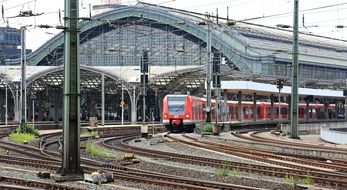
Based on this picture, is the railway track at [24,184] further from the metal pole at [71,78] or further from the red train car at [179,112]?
the red train car at [179,112]

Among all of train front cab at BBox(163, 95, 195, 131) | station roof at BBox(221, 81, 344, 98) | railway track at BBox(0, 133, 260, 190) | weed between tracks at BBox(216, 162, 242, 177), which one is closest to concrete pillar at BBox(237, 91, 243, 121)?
station roof at BBox(221, 81, 344, 98)

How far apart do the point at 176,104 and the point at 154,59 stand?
5288 cm

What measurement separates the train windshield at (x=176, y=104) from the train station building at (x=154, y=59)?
24.7m

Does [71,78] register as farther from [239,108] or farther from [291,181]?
[239,108]

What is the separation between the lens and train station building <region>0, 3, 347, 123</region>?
8406cm

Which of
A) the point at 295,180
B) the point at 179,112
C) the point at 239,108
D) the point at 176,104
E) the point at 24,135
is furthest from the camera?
the point at 239,108

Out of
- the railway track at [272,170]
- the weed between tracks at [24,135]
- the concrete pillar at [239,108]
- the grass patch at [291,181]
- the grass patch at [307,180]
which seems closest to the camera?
the grass patch at [291,181]

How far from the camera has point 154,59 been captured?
104438mm

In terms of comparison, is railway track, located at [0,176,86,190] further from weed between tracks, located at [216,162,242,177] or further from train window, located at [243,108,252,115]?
train window, located at [243,108,252,115]

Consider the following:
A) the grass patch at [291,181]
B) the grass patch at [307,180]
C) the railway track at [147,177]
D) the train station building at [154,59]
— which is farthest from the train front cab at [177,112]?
the grass patch at [307,180]

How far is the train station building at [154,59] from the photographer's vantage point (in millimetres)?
84062

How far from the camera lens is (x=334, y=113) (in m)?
103

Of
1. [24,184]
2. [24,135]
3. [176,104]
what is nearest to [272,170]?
[24,184]

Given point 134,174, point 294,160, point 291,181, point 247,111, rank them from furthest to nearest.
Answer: point 247,111
point 294,160
point 134,174
point 291,181
